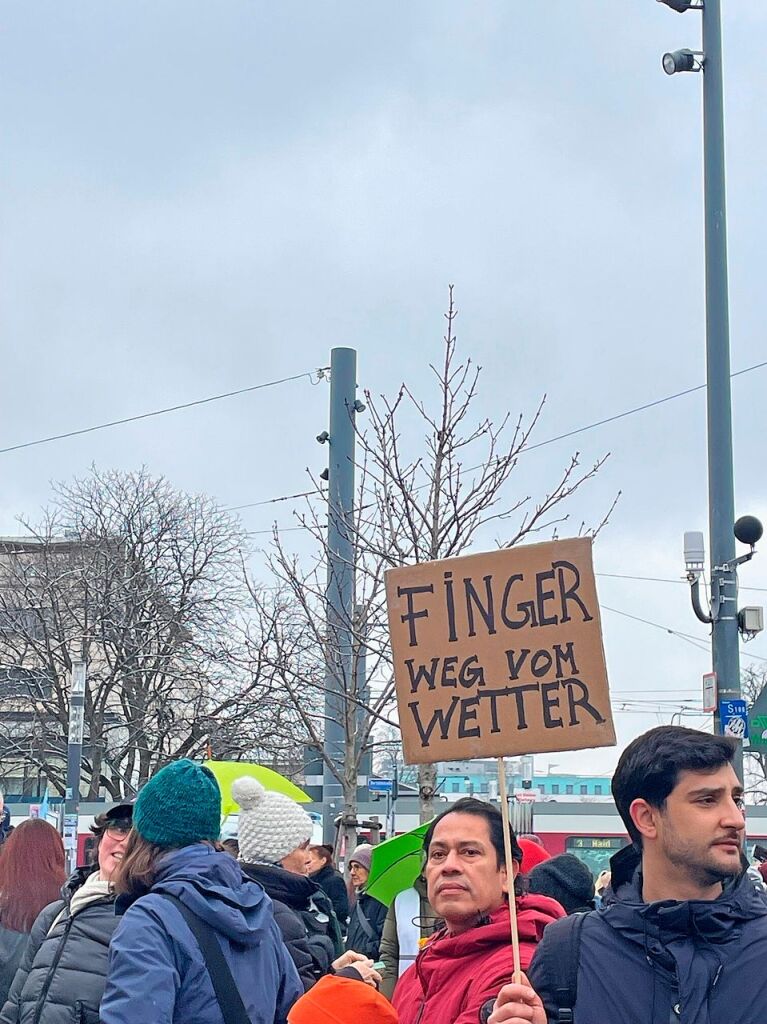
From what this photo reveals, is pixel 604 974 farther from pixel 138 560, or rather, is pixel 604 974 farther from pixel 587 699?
pixel 138 560

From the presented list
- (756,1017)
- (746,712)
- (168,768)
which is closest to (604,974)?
(756,1017)

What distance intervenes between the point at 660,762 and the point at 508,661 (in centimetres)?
62

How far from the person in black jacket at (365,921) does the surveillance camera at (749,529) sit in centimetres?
555

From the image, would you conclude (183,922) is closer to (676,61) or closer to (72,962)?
(72,962)

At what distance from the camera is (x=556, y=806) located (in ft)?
87.8

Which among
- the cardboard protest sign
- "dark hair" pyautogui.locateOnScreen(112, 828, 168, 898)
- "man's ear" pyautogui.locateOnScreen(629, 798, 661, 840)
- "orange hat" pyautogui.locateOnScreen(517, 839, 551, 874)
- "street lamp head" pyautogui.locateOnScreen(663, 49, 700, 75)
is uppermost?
"street lamp head" pyautogui.locateOnScreen(663, 49, 700, 75)

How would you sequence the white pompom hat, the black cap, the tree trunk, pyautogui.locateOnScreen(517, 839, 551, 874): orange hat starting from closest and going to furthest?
the black cap → the white pompom hat → pyautogui.locateOnScreen(517, 839, 551, 874): orange hat → the tree trunk

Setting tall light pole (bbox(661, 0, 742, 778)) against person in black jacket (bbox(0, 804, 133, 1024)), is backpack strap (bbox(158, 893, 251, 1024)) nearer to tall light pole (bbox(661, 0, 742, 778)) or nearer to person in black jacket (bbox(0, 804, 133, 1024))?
person in black jacket (bbox(0, 804, 133, 1024))

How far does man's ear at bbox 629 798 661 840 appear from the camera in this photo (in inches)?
124

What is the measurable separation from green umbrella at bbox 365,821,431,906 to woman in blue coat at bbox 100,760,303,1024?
2929mm

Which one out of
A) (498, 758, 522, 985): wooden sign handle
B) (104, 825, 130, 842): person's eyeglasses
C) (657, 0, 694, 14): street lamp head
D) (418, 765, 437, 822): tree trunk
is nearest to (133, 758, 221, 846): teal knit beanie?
(104, 825, 130, 842): person's eyeglasses

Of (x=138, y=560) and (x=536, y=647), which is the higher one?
(x=138, y=560)

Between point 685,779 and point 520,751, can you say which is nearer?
point 685,779

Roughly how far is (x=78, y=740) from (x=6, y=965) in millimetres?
13837
